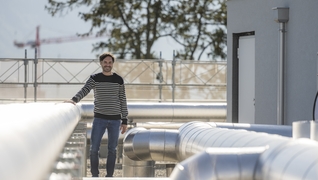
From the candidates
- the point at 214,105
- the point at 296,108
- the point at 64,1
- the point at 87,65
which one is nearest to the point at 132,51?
the point at 64,1

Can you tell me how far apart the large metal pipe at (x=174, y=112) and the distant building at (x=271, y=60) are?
4.06m

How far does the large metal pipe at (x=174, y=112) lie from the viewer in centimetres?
1755

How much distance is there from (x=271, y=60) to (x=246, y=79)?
1306 mm

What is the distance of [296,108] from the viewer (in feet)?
37.2

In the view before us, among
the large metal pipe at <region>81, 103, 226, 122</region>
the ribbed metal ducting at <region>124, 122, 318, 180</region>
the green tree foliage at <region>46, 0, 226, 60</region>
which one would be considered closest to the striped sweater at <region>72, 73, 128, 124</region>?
the ribbed metal ducting at <region>124, 122, 318, 180</region>

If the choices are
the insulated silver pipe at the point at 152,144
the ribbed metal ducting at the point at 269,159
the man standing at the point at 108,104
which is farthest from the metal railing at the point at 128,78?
the ribbed metal ducting at the point at 269,159

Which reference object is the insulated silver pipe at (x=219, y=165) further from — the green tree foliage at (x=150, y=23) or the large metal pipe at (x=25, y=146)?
the green tree foliage at (x=150, y=23)

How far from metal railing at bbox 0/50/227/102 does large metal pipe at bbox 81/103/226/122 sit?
5.51m

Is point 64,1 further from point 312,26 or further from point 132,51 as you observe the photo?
point 312,26

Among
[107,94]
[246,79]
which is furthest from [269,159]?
[246,79]

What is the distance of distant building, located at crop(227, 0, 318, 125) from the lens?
432 inches

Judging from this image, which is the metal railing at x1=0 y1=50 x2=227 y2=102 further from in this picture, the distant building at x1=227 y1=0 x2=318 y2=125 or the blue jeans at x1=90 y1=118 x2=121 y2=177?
the blue jeans at x1=90 y1=118 x2=121 y2=177

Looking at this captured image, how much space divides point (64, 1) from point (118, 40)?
3342mm

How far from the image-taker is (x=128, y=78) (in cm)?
2427
